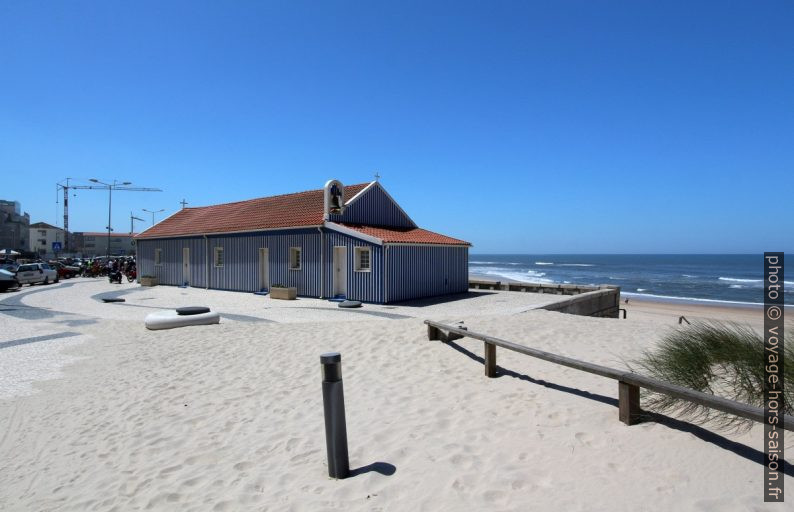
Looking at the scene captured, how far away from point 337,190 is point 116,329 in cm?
940

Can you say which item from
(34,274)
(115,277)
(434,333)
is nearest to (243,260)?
(115,277)

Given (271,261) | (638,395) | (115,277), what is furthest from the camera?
(115,277)

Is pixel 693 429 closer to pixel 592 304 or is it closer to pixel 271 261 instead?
pixel 592 304

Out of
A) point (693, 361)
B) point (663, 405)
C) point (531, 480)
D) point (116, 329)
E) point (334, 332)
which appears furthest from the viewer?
point (116, 329)

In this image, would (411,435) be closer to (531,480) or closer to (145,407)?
(531,480)

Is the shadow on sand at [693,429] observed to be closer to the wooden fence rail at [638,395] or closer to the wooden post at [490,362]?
the wooden fence rail at [638,395]

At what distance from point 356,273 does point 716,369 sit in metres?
12.8

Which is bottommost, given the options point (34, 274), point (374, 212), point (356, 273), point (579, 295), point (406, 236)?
point (579, 295)

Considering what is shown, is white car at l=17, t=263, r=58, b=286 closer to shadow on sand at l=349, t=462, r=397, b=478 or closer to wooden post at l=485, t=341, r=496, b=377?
wooden post at l=485, t=341, r=496, b=377

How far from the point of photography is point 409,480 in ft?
11.7

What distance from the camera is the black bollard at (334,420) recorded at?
3.72 metres

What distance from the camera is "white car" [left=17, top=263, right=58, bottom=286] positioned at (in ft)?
92.8

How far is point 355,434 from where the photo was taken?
4562 millimetres

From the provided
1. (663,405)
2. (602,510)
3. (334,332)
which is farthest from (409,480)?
(334,332)
